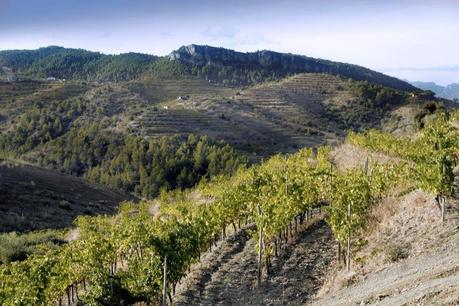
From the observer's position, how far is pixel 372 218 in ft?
102

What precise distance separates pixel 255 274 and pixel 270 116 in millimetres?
135351

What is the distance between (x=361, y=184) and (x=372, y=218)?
2.27 m

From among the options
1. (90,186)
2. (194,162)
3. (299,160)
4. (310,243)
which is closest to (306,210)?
(310,243)

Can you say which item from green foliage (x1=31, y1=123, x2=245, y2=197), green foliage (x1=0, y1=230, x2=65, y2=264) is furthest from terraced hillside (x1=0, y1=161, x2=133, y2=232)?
green foliage (x1=31, y1=123, x2=245, y2=197)

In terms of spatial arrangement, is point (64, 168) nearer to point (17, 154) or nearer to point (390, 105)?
point (17, 154)

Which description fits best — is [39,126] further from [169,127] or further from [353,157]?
[353,157]

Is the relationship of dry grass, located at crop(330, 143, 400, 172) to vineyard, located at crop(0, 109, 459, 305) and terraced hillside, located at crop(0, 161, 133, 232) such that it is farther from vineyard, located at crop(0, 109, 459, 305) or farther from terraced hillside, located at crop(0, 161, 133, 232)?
terraced hillside, located at crop(0, 161, 133, 232)

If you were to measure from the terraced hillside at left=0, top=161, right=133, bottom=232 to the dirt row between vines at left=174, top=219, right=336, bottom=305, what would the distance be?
33.2 m

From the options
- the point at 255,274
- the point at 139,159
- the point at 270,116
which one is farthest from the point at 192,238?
the point at 270,116

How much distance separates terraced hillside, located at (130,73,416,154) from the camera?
13850 centimetres

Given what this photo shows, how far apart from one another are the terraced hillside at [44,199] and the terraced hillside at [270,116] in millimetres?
48251

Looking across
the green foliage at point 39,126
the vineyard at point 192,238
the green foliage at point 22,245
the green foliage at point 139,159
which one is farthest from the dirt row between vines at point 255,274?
the green foliage at point 39,126

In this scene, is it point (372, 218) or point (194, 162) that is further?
point (194, 162)

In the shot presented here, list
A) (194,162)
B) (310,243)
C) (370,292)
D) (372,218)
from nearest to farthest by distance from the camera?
1. (370,292)
2. (372,218)
3. (310,243)
4. (194,162)
